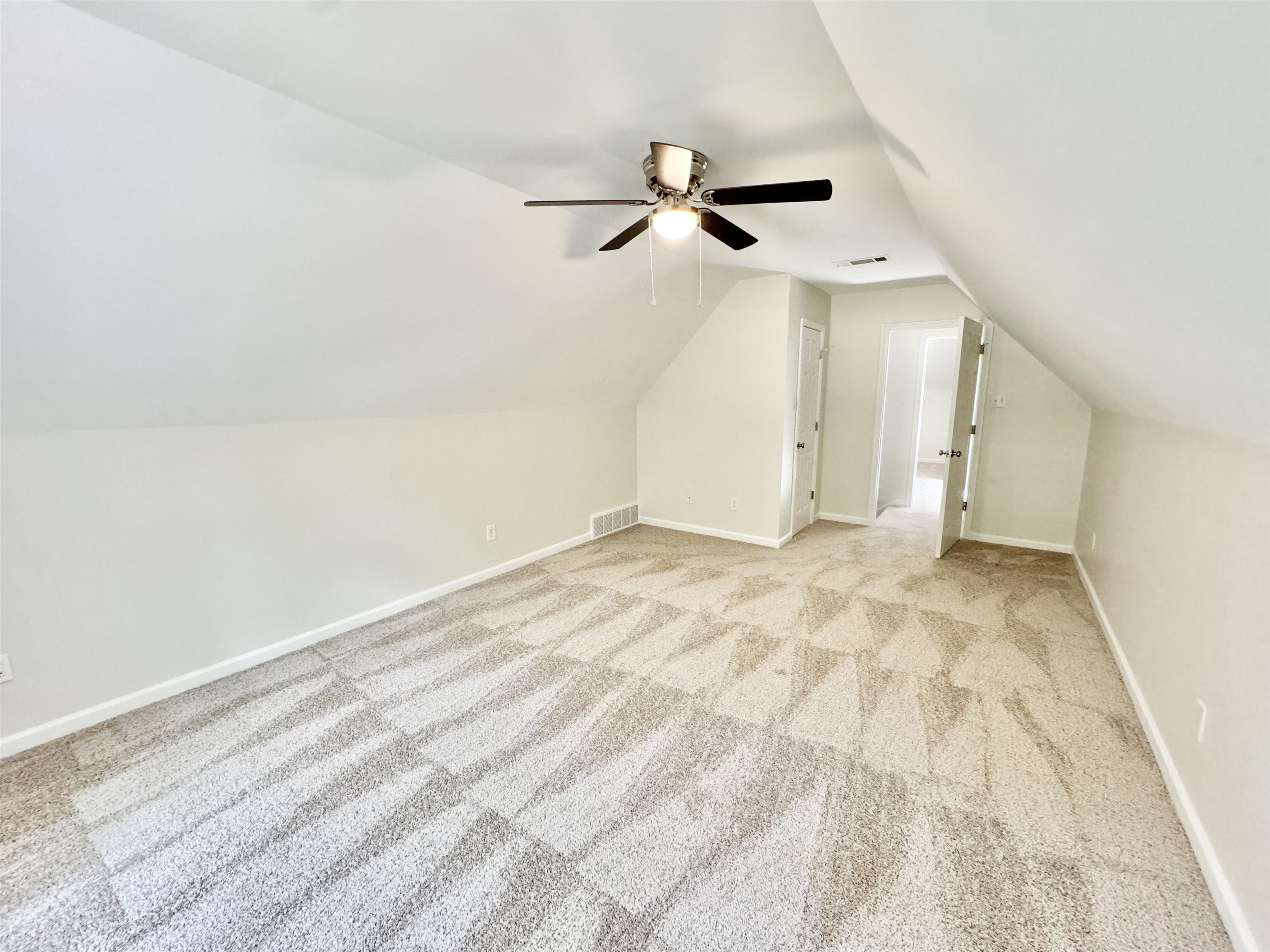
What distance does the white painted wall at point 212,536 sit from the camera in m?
2.14

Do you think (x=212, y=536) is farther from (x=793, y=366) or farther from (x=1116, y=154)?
(x=793, y=366)

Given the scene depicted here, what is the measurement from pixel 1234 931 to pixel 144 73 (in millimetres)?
3781

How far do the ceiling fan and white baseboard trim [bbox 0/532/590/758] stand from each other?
2.53 m

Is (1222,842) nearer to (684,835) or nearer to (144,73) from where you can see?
(684,835)

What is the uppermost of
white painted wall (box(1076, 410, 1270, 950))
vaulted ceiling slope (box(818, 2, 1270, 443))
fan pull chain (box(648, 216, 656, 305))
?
fan pull chain (box(648, 216, 656, 305))

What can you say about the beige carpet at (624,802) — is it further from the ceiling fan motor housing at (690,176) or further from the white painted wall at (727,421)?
the ceiling fan motor housing at (690,176)

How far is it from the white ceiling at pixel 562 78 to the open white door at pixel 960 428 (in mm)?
2194

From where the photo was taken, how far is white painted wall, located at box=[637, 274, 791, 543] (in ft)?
14.4

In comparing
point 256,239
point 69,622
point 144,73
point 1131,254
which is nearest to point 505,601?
point 69,622

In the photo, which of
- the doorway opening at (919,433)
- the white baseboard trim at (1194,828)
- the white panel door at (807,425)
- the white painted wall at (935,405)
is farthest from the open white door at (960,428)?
the white painted wall at (935,405)

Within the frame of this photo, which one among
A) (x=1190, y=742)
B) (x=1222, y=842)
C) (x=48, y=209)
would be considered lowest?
(x=1222, y=842)

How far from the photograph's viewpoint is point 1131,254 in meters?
1.06

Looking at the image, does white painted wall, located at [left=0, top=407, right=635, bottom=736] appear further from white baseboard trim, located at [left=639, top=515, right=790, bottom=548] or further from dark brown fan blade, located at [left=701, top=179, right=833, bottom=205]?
dark brown fan blade, located at [left=701, top=179, right=833, bottom=205]

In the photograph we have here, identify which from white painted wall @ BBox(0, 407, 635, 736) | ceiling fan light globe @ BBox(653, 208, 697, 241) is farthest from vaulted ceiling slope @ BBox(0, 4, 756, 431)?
ceiling fan light globe @ BBox(653, 208, 697, 241)
